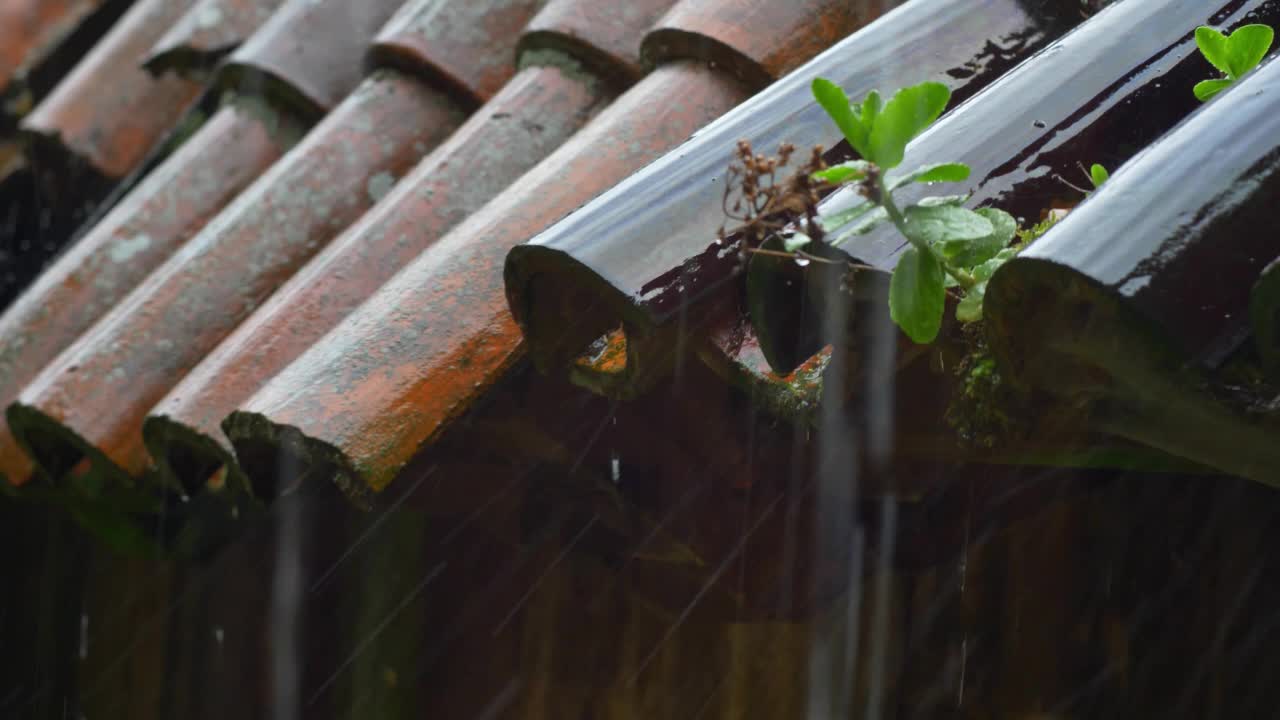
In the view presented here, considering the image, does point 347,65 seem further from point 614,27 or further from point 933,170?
point 933,170

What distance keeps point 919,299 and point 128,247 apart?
75.2 inches

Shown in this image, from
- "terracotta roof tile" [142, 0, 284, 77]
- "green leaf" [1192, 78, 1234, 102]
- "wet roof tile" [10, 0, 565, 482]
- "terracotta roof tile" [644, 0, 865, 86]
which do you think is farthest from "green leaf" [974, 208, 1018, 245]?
"terracotta roof tile" [142, 0, 284, 77]

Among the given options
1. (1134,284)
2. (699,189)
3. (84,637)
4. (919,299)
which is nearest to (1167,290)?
(1134,284)

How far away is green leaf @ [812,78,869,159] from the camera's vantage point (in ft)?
3.62

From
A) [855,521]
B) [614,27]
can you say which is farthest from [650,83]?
[855,521]

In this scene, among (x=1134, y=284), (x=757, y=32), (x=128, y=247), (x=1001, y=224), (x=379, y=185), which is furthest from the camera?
(x=128, y=247)

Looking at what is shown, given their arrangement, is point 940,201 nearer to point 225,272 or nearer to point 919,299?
point 919,299

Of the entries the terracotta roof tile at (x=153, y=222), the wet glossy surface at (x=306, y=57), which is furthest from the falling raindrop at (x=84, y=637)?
the wet glossy surface at (x=306, y=57)

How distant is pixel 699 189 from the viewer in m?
1.44

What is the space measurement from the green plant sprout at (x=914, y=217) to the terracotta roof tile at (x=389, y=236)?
991 mm

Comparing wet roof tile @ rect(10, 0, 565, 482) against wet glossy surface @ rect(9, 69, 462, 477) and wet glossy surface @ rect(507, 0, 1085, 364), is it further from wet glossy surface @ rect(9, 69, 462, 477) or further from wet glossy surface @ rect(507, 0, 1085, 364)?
wet glossy surface @ rect(507, 0, 1085, 364)

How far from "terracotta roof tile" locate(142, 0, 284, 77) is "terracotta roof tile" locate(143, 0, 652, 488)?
1.28 metres

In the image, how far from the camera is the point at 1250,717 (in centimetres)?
165

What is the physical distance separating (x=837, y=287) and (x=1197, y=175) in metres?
0.33
